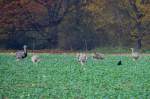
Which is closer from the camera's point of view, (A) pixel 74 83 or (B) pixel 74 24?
(A) pixel 74 83

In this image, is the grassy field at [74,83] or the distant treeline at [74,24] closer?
the grassy field at [74,83]

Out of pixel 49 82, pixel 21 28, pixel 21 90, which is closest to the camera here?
pixel 21 90

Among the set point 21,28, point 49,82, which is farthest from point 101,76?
point 21,28

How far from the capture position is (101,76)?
19.8 metres

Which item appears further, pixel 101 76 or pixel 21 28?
pixel 21 28

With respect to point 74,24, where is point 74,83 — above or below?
below

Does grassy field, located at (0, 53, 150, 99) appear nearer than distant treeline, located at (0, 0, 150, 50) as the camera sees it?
Yes

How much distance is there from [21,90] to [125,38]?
31789 mm

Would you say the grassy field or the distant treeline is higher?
the distant treeline

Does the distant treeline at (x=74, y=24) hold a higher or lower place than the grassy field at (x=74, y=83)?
higher

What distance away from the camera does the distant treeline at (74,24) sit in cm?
4519

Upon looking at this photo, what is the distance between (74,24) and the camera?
4666 centimetres

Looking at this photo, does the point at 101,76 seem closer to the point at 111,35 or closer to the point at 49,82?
the point at 49,82

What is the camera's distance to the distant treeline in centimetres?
4519
